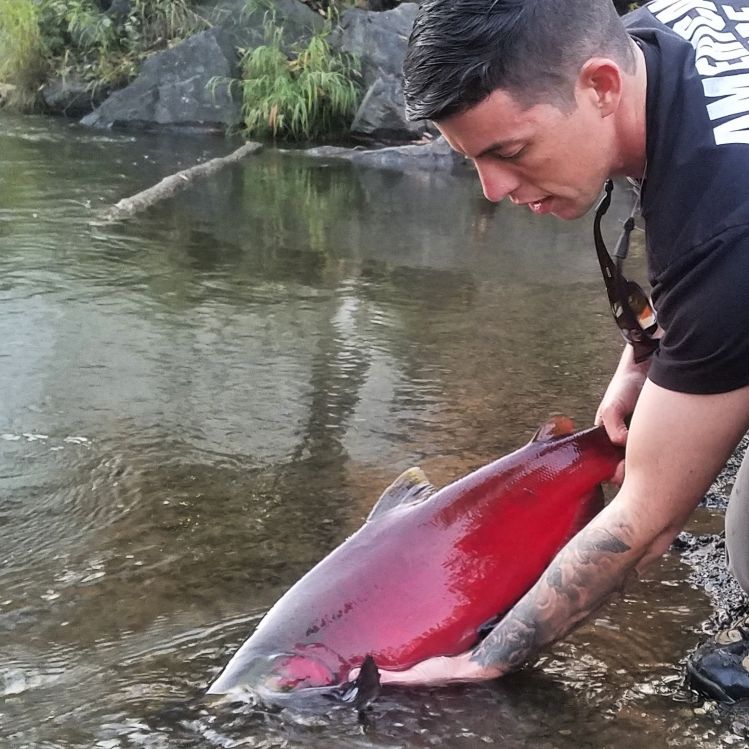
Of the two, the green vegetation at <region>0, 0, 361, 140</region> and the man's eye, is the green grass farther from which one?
the man's eye

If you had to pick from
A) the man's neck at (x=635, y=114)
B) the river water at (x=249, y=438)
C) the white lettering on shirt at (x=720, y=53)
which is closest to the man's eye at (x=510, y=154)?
the man's neck at (x=635, y=114)

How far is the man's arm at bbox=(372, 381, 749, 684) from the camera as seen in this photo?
1.91 metres

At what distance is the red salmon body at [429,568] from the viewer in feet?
7.14

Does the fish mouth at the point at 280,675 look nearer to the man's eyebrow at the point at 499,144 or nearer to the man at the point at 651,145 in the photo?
the man at the point at 651,145

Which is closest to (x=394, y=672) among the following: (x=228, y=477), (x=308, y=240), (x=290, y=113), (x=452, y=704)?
(x=452, y=704)

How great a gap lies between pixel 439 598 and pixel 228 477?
1.29 meters

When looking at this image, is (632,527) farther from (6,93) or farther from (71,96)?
(6,93)

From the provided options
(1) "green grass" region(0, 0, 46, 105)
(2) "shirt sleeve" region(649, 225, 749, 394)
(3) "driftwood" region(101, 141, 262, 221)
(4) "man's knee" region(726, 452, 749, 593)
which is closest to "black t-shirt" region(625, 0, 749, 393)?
(2) "shirt sleeve" region(649, 225, 749, 394)

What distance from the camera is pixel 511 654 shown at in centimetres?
222

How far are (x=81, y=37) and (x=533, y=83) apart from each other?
53.3 ft

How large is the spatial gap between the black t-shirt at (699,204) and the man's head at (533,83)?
0.27ft

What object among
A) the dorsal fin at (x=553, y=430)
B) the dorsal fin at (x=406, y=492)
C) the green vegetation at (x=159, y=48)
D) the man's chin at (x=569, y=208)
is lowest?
the dorsal fin at (x=406, y=492)

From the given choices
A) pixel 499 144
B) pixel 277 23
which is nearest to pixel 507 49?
pixel 499 144

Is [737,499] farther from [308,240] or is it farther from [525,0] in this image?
[308,240]
